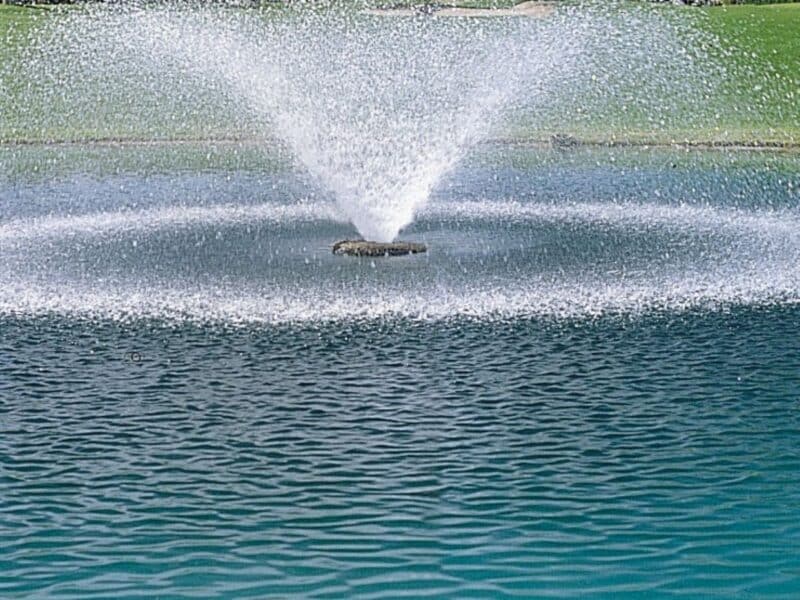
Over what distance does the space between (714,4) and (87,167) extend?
28.4 meters

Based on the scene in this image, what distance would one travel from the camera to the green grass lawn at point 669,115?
38916 mm

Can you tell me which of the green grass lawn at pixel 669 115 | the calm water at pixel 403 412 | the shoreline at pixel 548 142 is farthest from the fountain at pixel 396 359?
the green grass lawn at pixel 669 115

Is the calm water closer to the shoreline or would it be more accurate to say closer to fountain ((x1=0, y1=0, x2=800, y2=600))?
fountain ((x1=0, y1=0, x2=800, y2=600))

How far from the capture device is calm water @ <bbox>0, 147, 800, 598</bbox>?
9.72 metres

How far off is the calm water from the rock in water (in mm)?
389

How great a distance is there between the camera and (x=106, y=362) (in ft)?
49.7

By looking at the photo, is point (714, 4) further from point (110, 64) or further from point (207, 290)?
point (207, 290)

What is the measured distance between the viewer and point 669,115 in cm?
4119

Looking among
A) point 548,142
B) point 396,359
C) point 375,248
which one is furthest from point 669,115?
point 396,359

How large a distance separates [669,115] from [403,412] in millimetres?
29614

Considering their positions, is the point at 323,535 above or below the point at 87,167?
below

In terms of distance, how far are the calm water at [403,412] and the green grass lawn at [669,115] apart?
1410 centimetres

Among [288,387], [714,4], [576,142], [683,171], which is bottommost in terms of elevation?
[288,387]

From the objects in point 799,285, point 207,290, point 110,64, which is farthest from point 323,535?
point 110,64
